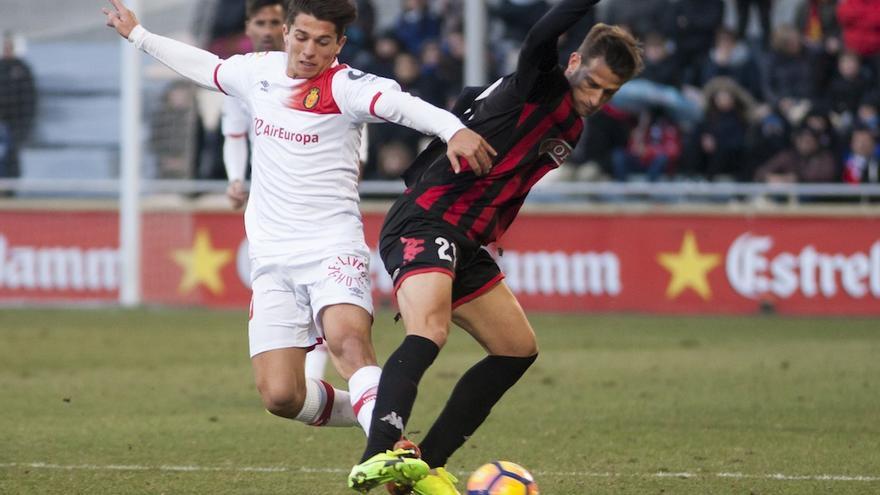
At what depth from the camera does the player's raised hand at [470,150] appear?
18.8 ft

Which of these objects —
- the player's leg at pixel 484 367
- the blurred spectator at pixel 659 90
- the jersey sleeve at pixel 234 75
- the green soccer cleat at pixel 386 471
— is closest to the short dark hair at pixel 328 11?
the jersey sleeve at pixel 234 75

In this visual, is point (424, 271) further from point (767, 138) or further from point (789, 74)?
point (789, 74)

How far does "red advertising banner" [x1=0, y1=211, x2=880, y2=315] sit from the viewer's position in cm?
1551

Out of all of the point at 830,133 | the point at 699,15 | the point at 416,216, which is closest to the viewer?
the point at 416,216

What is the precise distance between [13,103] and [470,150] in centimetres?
1268

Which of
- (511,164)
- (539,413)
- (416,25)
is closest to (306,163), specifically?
(511,164)

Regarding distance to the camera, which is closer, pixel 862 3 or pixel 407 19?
pixel 862 3

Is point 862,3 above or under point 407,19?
above

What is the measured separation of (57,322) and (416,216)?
969 centimetres

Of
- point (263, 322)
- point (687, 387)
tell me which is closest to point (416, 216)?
point (263, 322)

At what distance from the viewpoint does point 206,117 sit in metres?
17.3

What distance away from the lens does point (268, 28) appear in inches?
348

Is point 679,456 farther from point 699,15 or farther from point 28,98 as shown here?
point 28,98

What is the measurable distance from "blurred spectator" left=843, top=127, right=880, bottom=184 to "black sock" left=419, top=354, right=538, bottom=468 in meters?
10.3
